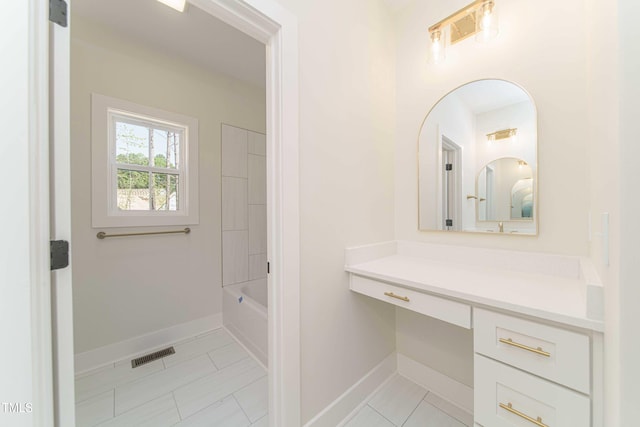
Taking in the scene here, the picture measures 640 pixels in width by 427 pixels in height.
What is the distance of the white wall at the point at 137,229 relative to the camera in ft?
5.69

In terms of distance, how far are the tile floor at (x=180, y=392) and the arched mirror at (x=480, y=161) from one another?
165 centimetres

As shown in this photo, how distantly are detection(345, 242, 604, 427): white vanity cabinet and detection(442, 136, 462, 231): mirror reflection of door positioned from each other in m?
0.33

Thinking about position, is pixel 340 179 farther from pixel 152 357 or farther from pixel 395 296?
pixel 152 357

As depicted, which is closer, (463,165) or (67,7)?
(67,7)

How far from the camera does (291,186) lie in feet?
3.57

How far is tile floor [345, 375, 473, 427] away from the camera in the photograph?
1295mm

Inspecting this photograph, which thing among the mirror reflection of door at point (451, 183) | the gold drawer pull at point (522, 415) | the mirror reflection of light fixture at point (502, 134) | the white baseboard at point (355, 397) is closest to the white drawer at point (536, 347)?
the gold drawer pull at point (522, 415)

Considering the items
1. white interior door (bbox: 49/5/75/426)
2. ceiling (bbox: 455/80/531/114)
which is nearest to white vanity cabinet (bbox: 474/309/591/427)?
ceiling (bbox: 455/80/531/114)

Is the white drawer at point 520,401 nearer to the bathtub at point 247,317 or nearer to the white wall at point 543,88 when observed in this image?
the white wall at point 543,88

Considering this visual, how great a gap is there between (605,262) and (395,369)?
1.46 metres

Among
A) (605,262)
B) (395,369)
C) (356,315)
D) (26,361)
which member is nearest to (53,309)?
(26,361)

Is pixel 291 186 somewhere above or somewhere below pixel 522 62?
below

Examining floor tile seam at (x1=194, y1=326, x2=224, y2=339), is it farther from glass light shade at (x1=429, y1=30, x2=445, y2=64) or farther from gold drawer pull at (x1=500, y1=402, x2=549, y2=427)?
glass light shade at (x1=429, y1=30, x2=445, y2=64)

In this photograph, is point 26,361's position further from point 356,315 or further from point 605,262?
point 605,262
